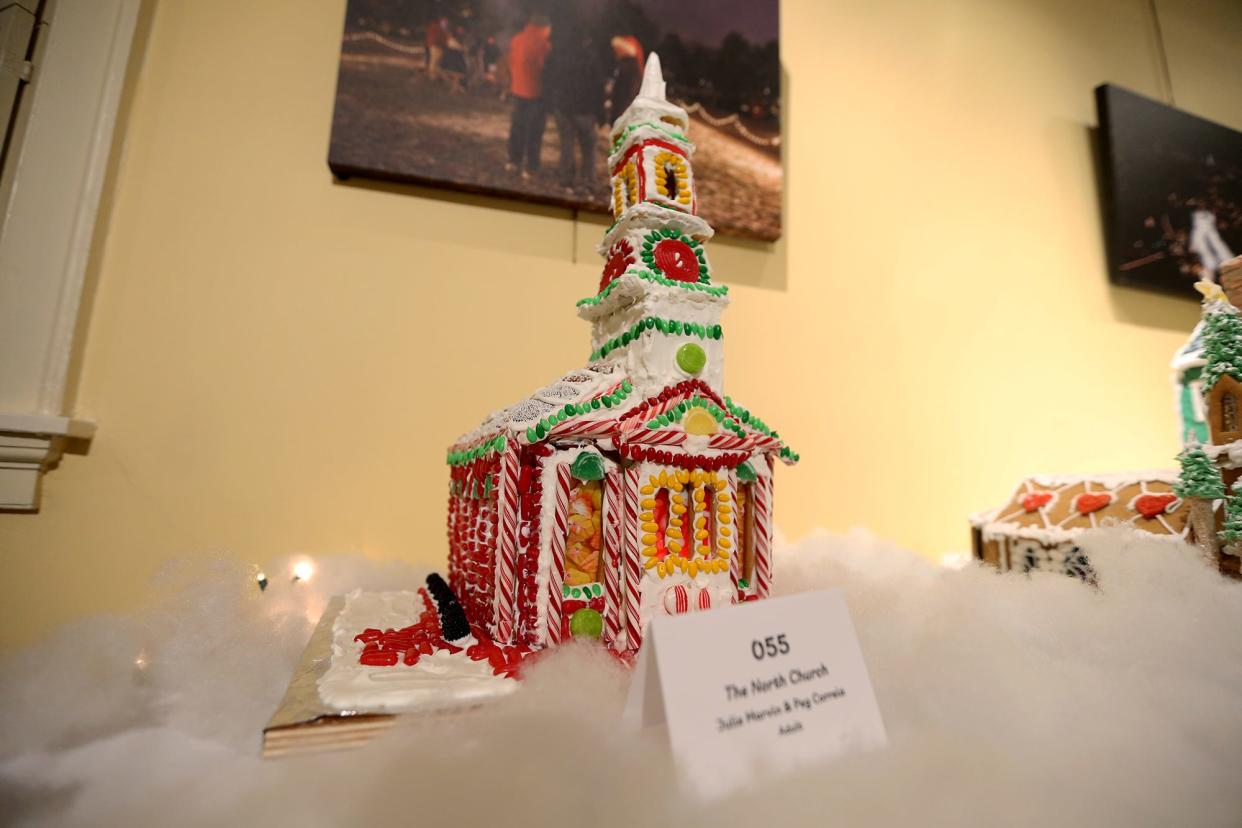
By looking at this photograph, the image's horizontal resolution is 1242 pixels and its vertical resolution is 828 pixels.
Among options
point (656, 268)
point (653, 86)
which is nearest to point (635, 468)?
point (656, 268)

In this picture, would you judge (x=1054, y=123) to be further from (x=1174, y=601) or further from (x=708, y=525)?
(x=708, y=525)

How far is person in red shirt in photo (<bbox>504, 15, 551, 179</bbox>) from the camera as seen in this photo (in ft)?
8.15

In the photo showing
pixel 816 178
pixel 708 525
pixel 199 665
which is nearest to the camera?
pixel 199 665

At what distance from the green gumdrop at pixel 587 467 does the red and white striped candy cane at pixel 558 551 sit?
0.9 inches

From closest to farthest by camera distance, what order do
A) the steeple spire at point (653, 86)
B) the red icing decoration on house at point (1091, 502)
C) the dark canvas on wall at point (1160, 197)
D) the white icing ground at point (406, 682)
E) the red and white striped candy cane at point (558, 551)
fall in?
1. the white icing ground at point (406, 682)
2. the red and white striped candy cane at point (558, 551)
3. the steeple spire at point (653, 86)
4. the red icing decoration on house at point (1091, 502)
5. the dark canvas on wall at point (1160, 197)

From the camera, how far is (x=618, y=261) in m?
1.81

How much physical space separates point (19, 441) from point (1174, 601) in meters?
3.14

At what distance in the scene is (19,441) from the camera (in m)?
1.88

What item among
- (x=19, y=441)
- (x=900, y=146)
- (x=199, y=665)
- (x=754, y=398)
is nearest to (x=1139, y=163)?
(x=900, y=146)

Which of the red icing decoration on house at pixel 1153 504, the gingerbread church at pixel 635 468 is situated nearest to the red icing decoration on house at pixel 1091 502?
the red icing decoration on house at pixel 1153 504

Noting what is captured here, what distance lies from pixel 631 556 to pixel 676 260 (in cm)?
82

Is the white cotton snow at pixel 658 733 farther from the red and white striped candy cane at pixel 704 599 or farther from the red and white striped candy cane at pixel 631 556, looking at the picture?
the red and white striped candy cane at pixel 704 599

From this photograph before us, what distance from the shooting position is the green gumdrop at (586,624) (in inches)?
58.2

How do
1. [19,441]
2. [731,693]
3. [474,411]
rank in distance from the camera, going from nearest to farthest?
[731,693], [19,441], [474,411]
